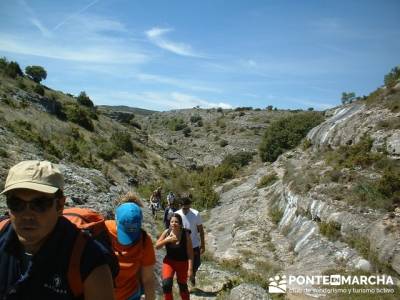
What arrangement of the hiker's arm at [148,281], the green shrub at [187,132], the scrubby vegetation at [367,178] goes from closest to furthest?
the hiker's arm at [148,281] → the scrubby vegetation at [367,178] → the green shrub at [187,132]

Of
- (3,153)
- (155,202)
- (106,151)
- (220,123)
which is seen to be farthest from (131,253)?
(220,123)

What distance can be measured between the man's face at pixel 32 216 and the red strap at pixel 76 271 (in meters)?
0.23

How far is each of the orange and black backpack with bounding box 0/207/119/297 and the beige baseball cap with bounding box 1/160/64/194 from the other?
31cm

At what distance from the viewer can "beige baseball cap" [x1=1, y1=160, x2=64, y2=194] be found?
210 centimetres

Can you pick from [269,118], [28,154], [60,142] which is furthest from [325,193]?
[269,118]

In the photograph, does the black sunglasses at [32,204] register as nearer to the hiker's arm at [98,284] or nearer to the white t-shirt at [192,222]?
the hiker's arm at [98,284]

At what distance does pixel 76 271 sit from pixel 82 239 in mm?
167

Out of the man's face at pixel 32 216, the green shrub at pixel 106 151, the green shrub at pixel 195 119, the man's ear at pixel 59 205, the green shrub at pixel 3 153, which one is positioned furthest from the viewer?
the green shrub at pixel 195 119

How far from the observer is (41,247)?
2092 millimetres

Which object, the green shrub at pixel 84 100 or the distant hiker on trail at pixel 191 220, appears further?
the green shrub at pixel 84 100

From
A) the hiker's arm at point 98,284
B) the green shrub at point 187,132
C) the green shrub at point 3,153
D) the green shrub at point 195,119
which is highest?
the green shrub at point 195,119

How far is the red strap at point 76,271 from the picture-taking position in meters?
2.03

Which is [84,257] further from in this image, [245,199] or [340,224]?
[245,199]

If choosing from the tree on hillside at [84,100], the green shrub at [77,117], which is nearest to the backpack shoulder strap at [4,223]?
the green shrub at [77,117]
